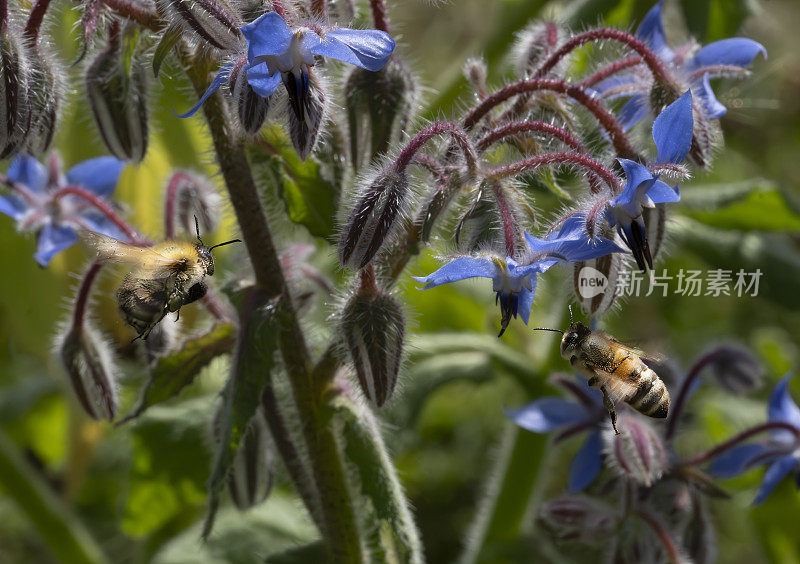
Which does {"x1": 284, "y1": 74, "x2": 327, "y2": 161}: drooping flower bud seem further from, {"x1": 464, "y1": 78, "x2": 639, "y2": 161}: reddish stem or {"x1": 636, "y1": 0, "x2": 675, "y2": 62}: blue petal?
{"x1": 636, "y1": 0, "x2": 675, "y2": 62}: blue petal

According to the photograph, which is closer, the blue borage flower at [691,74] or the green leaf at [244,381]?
the green leaf at [244,381]

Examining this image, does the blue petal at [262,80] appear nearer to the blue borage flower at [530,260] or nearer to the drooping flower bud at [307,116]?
the drooping flower bud at [307,116]

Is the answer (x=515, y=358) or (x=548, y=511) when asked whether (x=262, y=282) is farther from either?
(x=515, y=358)

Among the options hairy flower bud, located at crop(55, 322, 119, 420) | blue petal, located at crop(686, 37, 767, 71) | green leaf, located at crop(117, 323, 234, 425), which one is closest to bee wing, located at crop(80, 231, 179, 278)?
green leaf, located at crop(117, 323, 234, 425)

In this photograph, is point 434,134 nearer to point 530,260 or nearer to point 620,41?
point 530,260

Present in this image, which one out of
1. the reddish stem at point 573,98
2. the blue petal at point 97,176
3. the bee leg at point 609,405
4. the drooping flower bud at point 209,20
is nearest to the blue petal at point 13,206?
the blue petal at point 97,176

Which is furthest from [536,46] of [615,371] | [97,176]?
[97,176]

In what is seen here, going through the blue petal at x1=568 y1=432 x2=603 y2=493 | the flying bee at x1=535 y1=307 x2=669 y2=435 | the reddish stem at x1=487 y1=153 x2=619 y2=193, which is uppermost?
the reddish stem at x1=487 y1=153 x2=619 y2=193
